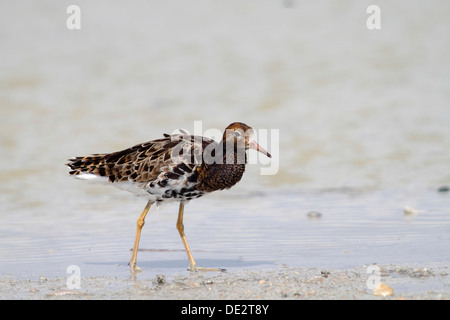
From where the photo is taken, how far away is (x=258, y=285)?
7.62 metres

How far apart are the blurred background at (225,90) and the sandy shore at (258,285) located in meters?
2.67

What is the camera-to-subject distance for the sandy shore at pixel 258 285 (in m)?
7.15

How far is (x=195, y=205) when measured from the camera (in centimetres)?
1285

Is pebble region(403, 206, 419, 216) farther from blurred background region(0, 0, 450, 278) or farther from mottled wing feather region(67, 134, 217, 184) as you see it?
mottled wing feather region(67, 134, 217, 184)

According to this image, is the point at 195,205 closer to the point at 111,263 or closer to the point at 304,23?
the point at 111,263

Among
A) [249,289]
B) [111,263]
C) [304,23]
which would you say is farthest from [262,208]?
[304,23]

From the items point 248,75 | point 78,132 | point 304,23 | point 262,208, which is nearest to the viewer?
point 262,208

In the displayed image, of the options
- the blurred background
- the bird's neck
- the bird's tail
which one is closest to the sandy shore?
the bird's neck

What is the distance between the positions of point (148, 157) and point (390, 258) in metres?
3.25

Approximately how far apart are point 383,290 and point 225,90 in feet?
42.8

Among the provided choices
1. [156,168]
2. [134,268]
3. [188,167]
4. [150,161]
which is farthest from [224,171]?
[134,268]

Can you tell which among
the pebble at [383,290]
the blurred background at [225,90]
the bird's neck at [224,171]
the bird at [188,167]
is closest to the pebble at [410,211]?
the blurred background at [225,90]

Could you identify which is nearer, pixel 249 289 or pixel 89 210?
pixel 249 289

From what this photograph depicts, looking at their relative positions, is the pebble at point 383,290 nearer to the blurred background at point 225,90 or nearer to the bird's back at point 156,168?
the bird's back at point 156,168
